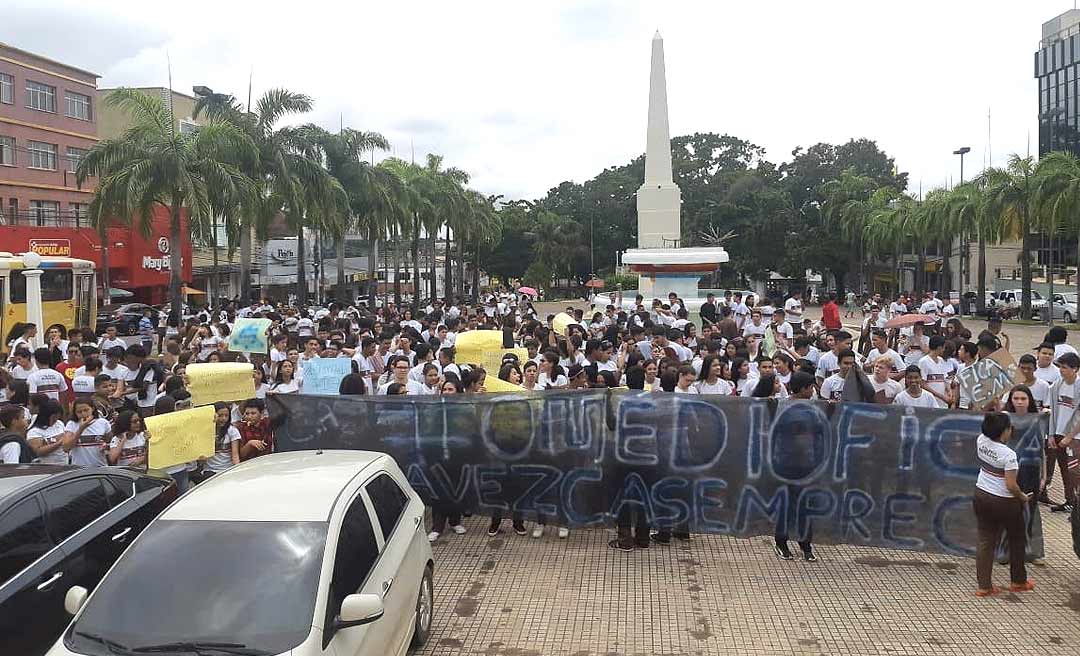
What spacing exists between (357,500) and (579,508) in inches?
127

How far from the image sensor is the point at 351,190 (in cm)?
4022

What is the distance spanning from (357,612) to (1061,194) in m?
37.9

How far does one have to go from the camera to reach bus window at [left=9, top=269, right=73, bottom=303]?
20141 mm

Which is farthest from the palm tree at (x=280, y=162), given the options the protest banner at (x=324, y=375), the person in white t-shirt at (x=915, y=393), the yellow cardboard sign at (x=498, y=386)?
the person in white t-shirt at (x=915, y=393)

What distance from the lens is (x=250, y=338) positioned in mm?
13633

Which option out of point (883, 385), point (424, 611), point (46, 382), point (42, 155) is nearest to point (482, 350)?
point (46, 382)

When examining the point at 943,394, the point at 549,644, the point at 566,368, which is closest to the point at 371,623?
the point at 549,644

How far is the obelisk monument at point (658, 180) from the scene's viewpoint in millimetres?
35344

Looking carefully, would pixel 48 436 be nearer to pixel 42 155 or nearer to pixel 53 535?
pixel 53 535

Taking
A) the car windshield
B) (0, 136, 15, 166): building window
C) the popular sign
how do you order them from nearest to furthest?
the car windshield → the popular sign → (0, 136, 15, 166): building window

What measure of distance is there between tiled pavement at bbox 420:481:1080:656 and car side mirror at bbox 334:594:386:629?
182cm

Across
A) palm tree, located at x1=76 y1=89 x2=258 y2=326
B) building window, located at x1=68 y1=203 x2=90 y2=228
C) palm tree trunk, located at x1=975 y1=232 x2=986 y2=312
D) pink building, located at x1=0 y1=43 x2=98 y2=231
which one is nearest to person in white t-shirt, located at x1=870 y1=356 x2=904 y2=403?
palm tree, located at x1=76 y1=89 x2=258 y2=326

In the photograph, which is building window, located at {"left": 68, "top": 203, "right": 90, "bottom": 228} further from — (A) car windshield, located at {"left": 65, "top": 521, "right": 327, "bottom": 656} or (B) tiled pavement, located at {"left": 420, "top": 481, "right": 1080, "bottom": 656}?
(A) car windshield, located at {"left": 65, "top": 521, "right": 327, "bottom": 656}

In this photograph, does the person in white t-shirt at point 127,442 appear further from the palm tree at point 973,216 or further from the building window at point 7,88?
the building window at point 7,88
